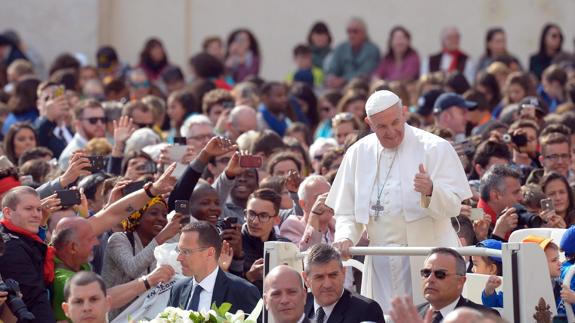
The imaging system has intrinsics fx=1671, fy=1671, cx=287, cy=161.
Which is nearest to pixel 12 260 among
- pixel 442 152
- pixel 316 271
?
pixel 316 271

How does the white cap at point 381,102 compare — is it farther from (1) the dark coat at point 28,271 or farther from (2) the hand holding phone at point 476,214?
(1) the dark coat at point 28,271

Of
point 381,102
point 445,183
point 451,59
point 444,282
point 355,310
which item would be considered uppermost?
point 451,59

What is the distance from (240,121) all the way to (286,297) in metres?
5.94

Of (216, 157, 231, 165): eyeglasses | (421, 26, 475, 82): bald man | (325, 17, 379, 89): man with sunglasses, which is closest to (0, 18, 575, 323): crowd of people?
(216, 157, 231, 165): eyeglasses

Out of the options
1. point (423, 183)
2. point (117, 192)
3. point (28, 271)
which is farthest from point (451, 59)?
point (28, 271)

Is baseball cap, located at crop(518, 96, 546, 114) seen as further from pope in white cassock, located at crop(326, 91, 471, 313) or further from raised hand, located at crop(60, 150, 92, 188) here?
raised hand, located at crop(60, 150, 92, 188)

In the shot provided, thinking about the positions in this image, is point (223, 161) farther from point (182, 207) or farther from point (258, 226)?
point (182, 207)

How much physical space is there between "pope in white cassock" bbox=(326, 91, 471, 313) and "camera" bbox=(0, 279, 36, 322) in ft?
6.99

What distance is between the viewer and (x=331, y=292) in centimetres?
1041

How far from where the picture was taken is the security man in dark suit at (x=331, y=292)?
1034 centimetres

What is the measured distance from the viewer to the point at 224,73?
2011cm

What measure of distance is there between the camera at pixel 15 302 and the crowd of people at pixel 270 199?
2 cm

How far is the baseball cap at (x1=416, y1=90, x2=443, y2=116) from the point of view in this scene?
56.8ft

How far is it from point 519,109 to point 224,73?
17.0 feet
